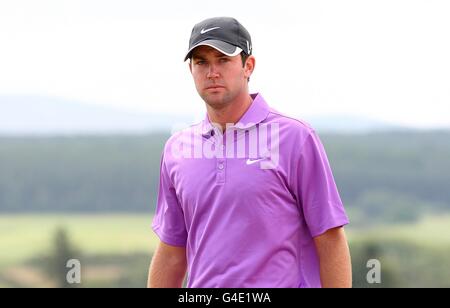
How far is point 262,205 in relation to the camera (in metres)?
3.63

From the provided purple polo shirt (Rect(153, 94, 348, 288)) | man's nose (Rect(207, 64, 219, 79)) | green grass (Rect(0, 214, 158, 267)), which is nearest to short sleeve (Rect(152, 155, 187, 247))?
purple polo shirt (Rect(153, 94, 348, 288))

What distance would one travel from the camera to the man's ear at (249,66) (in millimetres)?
3805

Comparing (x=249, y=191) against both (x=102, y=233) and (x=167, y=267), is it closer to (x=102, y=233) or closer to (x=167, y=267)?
(x=167, y=267)

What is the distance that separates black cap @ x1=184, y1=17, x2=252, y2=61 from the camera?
12.2 ft

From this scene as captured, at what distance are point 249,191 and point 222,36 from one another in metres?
0.54

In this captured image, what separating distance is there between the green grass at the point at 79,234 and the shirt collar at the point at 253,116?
6105cm

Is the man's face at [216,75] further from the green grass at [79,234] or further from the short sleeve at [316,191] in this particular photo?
the green grass at [79,234]

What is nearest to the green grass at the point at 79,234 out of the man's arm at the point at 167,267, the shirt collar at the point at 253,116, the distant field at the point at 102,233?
the distant field at the point at 102,233

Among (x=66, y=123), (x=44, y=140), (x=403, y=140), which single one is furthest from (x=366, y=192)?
(x=66, y=123)

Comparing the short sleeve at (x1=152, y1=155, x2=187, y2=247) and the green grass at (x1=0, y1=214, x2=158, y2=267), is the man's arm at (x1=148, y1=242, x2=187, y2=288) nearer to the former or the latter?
the short sleeve at (x1=152, y1=155, x2=187, y2=247)

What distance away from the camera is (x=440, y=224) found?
81938mm

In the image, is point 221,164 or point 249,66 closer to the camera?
point 221,164

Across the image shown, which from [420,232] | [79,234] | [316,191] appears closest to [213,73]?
[316,191]

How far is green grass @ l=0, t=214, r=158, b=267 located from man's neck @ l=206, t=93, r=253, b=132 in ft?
200
